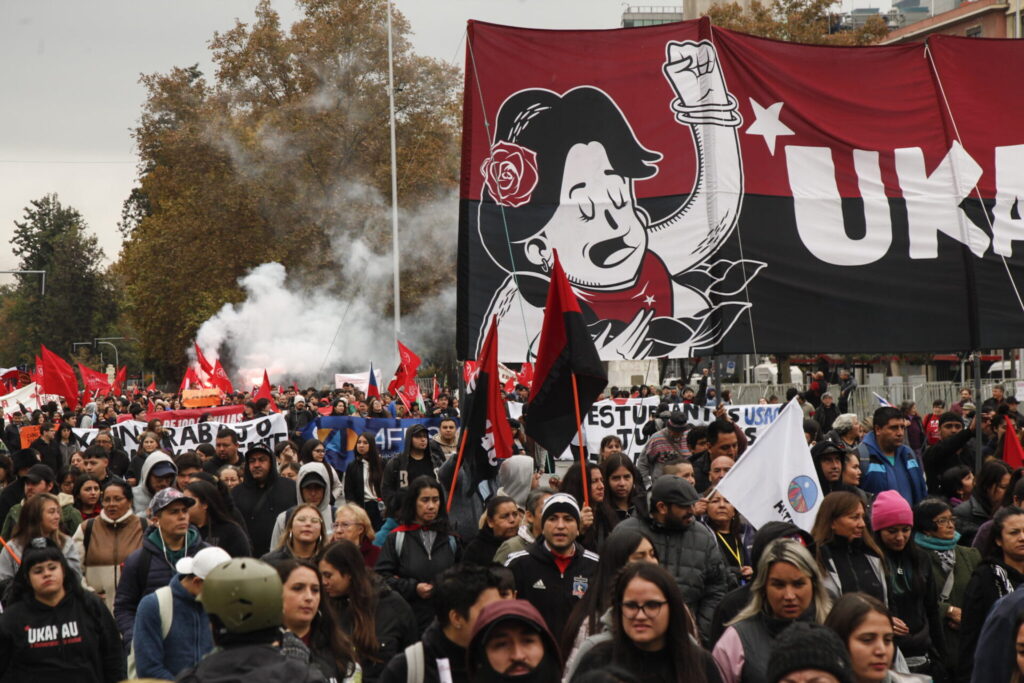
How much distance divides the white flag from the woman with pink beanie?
777mm

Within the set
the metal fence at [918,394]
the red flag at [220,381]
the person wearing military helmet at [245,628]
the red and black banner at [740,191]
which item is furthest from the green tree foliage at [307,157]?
the person wearing military helmet at [245,628]

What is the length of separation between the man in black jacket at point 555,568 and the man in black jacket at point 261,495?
3232 mm

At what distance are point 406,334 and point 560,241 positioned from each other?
41.9 m

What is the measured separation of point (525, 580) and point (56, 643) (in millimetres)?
2138

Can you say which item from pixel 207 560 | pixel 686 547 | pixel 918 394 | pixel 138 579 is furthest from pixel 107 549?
pixel 918 394

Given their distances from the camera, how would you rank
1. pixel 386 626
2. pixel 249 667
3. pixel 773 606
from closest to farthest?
pixel 249 667
pixel 773 606
pixel 386 626

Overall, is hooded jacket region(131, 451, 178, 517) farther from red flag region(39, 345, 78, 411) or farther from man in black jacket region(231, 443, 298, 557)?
red flag region(39, 345, 78, 411)

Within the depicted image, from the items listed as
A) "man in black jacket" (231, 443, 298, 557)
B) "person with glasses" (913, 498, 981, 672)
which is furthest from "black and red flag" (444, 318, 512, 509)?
"person with glasses" (913, 498, 981, 672)

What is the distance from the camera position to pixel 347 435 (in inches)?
540

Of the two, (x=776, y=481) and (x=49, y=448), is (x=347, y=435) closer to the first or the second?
(x=49, y=448)

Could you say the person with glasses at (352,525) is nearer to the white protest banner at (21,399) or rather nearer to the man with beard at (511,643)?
the man with beard at (511,643)

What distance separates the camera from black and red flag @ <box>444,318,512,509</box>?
8750 millimetres

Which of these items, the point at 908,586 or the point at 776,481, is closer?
the point at 908,586

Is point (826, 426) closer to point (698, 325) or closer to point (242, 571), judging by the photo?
point (698, 325)
